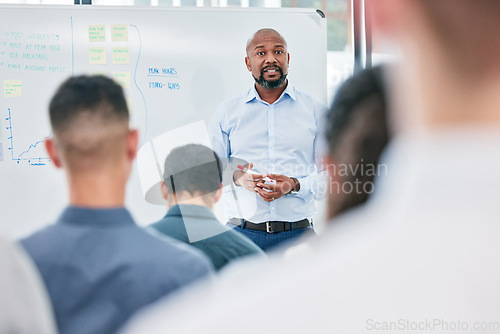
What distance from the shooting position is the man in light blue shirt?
9.09 ft

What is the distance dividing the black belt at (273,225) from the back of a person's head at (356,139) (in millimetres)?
1875

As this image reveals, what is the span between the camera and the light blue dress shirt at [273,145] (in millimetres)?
2828

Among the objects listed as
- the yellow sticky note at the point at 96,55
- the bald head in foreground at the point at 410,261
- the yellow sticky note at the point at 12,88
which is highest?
the yellow sticky note at the point at 96,55

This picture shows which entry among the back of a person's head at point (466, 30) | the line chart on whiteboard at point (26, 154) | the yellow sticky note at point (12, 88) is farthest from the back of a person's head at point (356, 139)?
the yellow sticky note at point (12, 88)

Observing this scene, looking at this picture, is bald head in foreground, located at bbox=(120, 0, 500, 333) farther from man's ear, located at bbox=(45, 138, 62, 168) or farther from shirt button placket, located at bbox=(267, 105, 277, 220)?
shirt button placket, located at bbox=(267, 105, 277, 220)

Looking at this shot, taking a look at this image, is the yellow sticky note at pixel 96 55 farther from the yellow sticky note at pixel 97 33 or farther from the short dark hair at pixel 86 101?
the short dark hair at pixel 86 101

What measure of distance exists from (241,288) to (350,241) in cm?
8

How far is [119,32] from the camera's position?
312 cm

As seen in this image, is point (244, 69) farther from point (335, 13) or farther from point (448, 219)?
point (448, 219)

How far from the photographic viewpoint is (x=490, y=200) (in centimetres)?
32

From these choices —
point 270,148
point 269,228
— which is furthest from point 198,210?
point 270,148

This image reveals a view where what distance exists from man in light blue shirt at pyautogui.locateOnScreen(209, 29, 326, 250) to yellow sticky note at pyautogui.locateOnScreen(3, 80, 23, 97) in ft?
3.94

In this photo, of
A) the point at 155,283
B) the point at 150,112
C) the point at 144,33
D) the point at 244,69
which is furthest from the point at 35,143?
the point at 155,283

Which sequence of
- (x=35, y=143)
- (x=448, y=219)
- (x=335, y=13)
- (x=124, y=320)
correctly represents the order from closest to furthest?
(x=448, y=219)
(x=124, y=320)
(x=35, y=143)
(x=335, y=13)
